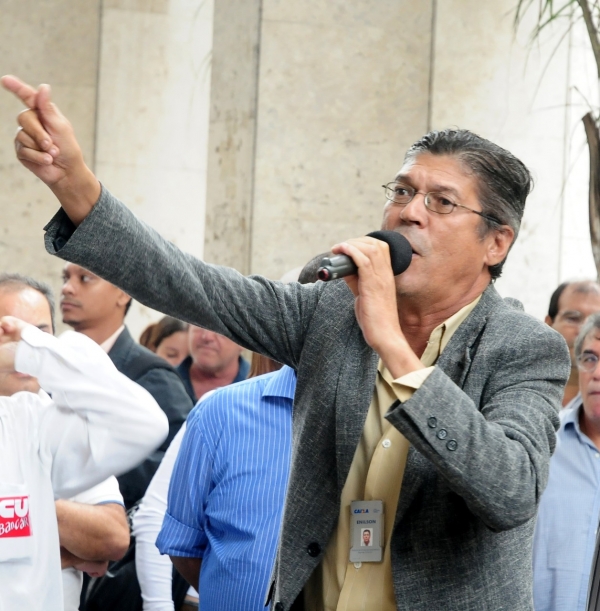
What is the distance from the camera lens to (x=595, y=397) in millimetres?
3232

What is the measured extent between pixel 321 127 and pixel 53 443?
2451 millimetres

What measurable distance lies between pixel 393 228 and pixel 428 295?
0.46 ft

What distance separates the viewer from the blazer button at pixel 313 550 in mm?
1865

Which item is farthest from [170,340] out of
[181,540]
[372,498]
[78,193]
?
[78,193]

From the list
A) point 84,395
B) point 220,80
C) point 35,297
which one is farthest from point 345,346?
point 220,80

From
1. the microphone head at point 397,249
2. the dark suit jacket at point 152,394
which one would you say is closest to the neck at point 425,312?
the microphone head at point 397,249

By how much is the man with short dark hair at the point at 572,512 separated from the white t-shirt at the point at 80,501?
1215 millimetres

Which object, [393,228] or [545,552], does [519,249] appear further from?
[393,228]

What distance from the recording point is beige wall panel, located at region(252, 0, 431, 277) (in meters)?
4.54

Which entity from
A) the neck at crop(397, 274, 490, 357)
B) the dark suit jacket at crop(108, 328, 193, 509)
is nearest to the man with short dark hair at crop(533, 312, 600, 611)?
the neck at crop(397, 274, 490, 357)

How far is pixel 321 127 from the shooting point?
4.59 metres

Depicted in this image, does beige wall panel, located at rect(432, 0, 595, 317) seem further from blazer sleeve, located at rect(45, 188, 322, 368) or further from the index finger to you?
the index finger

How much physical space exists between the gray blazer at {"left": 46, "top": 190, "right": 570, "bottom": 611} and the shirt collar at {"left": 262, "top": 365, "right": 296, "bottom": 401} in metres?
0.68

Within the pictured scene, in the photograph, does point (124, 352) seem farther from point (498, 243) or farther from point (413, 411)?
point (413, 411)
